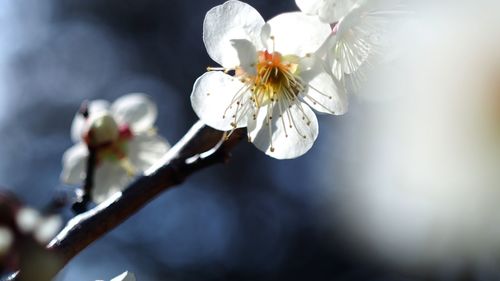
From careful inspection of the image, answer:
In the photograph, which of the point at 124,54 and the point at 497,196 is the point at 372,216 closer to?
the point at 124,54

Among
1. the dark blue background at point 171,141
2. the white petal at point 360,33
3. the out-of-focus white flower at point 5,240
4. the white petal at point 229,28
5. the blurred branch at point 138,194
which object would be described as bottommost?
the dark blue background at point 171,141

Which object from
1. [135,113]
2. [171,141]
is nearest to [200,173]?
[171,141]

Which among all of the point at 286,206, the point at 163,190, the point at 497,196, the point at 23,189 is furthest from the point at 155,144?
the point at 23,189

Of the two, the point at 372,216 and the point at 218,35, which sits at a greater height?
the point at 218,35

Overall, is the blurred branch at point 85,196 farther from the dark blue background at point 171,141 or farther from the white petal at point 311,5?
the dark blue background at point 171,141

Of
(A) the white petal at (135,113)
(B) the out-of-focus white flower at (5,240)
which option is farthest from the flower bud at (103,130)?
(B) the out-of-focus white flower at (5,240)
